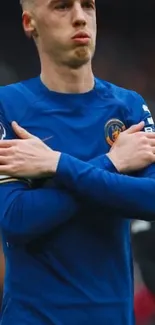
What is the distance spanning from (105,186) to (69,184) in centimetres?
9

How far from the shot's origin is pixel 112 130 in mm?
2615

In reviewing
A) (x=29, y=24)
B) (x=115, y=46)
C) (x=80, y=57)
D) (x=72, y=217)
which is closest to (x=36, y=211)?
(x=72, y=217)

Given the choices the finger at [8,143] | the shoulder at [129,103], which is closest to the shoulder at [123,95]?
the shoulder at [129,103]

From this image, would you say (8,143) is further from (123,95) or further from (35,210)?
(123,95)

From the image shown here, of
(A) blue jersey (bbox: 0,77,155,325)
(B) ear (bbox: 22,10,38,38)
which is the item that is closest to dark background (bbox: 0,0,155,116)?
(B) ear (bbox: 22,10,38,38)

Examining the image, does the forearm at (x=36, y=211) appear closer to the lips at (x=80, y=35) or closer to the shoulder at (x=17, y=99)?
the shoulder at (x=17, y=99)

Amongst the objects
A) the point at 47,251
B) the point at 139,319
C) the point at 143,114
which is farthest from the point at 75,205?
the point at 139,319

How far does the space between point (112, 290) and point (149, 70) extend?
2711mm

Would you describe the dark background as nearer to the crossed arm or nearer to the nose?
the nose

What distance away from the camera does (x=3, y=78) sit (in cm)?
479

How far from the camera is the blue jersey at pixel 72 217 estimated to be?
244 cm

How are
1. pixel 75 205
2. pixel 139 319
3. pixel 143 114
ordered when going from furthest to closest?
pixel 139 319
pixel 143 114
pixel 75 205

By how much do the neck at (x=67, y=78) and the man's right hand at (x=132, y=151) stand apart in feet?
0.64

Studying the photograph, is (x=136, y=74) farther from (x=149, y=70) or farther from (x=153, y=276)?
(x=153, y=276)
